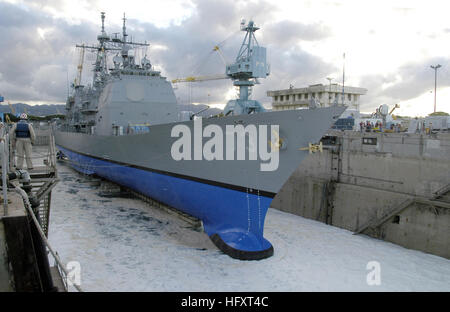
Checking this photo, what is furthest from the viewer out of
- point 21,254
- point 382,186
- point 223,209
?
point 382,186

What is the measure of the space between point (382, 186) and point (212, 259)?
6044 mm

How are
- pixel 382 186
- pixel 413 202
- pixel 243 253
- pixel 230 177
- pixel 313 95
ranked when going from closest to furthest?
1. pixel 243 253
2. pixel 230 177
3. pixel 413 202
4. pixel 382 186
5. pixel 313 95

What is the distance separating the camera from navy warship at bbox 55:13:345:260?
7.21m

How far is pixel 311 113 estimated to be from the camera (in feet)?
22.3

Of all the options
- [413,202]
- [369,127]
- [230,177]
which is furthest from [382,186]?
[369,127]

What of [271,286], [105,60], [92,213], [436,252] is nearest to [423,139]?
[436,252]

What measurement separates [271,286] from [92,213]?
7352mm

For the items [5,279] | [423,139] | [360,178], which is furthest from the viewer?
[360,178]

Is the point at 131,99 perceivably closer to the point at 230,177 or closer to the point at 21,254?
the point at 230,177

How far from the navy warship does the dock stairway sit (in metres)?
3.89

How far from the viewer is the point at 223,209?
323 inches

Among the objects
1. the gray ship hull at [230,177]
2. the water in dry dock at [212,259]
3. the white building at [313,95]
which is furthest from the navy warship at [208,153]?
the white building at [313,95]

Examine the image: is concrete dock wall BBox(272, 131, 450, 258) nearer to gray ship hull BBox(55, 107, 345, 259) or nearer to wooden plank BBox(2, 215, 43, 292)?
gray ship hull BBox(55, 107, 345, 259)

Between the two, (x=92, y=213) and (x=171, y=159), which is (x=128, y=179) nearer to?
(x=92, y=213)
